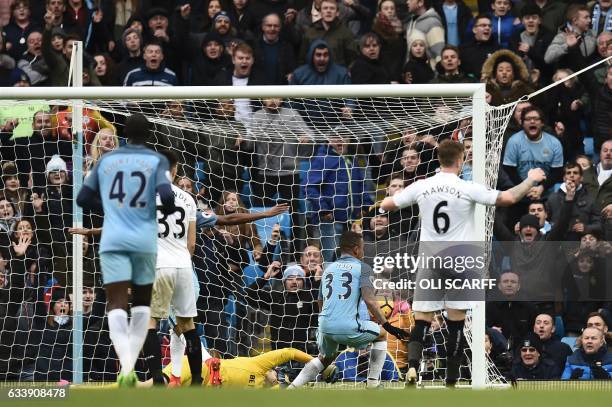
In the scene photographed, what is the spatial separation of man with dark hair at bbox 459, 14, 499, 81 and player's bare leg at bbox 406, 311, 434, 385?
5.16m

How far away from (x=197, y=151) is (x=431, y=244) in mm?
3592

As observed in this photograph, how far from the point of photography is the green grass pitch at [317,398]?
8.76 m

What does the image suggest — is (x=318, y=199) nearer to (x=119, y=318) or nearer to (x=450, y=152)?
(x=450, y=152)

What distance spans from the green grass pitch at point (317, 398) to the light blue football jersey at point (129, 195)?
1.40m

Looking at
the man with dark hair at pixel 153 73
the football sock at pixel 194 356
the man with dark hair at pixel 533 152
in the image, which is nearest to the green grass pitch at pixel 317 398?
the football sock at pixel 194 356

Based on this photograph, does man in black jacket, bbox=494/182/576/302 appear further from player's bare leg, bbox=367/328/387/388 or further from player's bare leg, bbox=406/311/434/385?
player's bare leg, bbox=406/311/434/385

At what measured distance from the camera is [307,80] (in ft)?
57.1

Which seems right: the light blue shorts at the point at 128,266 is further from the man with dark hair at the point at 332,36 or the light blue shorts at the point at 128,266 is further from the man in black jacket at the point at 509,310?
the man with dark hair at the point at 332,36

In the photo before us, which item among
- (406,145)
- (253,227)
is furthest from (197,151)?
(406,145)

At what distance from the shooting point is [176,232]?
1342 cm

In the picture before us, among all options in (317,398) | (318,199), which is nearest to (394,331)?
(318,199)

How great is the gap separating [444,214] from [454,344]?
3.68 ft

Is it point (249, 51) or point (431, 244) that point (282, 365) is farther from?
point (249, 51)

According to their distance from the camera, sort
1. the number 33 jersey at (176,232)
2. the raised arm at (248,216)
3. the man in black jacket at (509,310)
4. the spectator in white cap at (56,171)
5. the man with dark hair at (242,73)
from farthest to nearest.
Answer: the man with dark hair at (242,73) < the spectator in white cap at (56,171) < the man in black jacket at (509,310) < the number 33 jersey at (176,232) < the raised arm at (248,216)
